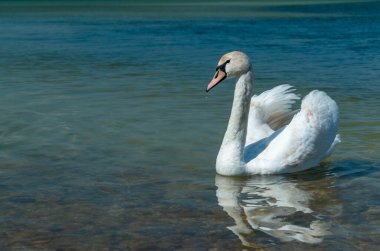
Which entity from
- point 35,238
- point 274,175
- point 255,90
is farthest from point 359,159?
point 255,90

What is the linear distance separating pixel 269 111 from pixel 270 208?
7.30 ft

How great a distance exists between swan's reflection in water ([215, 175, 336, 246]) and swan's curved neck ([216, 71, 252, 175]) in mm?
126

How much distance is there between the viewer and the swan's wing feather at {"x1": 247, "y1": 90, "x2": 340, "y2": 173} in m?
8.31

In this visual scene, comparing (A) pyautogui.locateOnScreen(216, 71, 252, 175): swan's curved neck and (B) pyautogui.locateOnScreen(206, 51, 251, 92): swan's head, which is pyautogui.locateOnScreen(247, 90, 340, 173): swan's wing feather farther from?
(B) pyautogui.locateOnScreen(206, 51, 251, 92): swan's head

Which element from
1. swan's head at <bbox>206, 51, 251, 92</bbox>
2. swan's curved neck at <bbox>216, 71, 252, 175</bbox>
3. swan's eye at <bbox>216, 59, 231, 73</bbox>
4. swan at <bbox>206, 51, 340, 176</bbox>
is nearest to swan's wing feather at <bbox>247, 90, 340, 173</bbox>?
swan at <bbox>206, 51, 340, 176</bbox>

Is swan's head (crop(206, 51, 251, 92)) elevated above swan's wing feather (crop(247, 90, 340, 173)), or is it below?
above

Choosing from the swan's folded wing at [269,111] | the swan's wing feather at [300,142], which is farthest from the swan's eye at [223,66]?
the swan's folded wing at [269,111]

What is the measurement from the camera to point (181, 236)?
6520 millimetres

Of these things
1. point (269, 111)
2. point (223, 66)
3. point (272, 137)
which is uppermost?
point (223, 66)

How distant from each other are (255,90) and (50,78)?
4.38 meters

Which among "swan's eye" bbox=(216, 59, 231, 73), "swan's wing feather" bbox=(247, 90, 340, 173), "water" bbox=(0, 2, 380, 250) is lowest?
"water" bbox=(0, 2, 380, 250)

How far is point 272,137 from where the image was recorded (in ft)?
28.1

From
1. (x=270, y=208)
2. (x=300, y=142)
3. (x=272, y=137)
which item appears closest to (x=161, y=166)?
(x=272, y=137)

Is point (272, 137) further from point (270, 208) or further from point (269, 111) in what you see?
point (270, 208)
